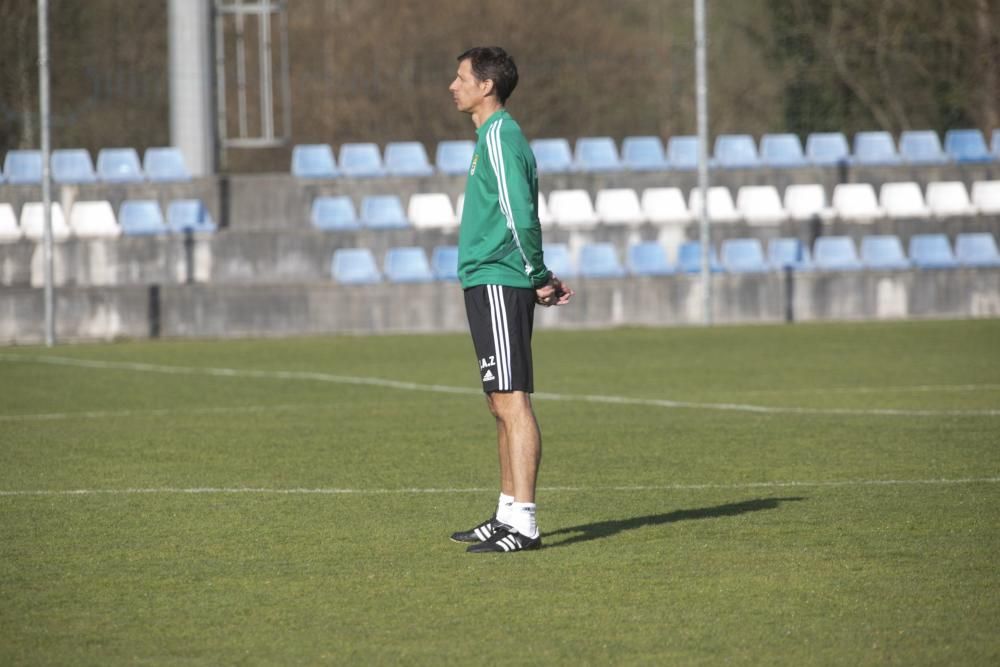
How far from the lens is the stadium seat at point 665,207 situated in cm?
2403

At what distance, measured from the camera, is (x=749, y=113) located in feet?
120

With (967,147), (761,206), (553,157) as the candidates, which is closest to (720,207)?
(761,206)

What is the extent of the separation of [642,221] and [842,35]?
29.5 ft

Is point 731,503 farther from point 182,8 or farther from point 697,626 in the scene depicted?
point 182,8

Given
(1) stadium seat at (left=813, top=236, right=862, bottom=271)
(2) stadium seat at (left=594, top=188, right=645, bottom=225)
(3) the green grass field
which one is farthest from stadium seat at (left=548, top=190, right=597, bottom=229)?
(3) the green grass field

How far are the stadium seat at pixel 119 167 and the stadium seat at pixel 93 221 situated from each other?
1024 millimetres

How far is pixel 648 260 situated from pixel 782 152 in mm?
4583

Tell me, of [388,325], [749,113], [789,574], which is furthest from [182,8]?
[789,574]

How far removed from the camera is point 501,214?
264 inches

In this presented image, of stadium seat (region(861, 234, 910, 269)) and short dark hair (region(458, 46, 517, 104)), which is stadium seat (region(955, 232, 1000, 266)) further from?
short dark hair (region(458, 46, 517, 104))

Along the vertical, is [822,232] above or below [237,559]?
above

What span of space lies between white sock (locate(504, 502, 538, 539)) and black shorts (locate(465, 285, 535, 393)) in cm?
49

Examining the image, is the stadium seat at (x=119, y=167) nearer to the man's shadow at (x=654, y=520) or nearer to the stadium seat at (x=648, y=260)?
the stadium seat at (x=648, y=260)

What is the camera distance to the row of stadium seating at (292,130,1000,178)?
25.6m
